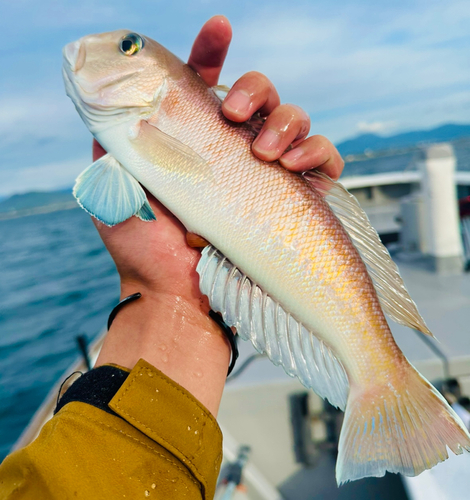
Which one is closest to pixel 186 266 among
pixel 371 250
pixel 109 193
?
pixel 109 193

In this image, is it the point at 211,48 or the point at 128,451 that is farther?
the point at 211,48

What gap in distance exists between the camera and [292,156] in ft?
6.28

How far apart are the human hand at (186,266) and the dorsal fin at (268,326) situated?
261 millimetres

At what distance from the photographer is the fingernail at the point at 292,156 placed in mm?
1888

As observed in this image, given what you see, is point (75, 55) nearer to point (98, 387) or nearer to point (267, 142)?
point (267, 142)

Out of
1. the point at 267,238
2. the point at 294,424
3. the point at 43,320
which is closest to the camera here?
the point at 267,238

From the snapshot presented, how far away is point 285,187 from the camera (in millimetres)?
1844

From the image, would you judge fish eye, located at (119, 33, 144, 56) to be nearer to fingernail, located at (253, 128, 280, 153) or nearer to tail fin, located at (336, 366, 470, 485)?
fingernail, located at (253, 128, 280, 153)

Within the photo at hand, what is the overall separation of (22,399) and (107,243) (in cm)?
845

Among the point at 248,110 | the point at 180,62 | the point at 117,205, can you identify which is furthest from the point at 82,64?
the point at 248,110

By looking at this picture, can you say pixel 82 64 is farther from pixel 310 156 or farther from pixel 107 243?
pixel 310 156

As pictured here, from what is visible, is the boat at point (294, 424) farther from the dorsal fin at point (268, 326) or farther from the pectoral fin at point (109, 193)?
the pectoral fin at point (109, 193)

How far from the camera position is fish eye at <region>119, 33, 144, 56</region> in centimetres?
208

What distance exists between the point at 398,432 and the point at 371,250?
2.66ft
